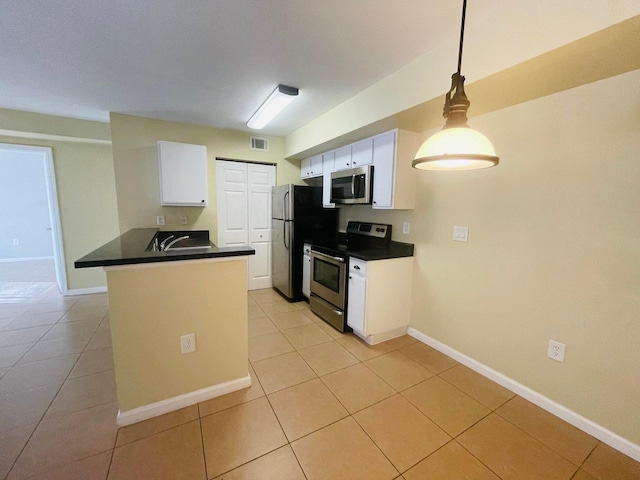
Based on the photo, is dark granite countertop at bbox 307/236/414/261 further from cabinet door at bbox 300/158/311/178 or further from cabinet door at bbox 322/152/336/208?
cabinet door at bbox 300/158/311/178

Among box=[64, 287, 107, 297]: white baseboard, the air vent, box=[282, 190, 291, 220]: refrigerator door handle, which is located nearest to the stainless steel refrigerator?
box=[282, 190, 291, 220]: refrigerator door handle

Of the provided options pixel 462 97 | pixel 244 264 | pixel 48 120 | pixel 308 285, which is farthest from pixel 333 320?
pixel 48 120

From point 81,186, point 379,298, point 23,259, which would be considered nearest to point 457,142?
point 379,298

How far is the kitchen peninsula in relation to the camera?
152cm

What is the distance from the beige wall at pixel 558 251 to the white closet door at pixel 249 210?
2.78m

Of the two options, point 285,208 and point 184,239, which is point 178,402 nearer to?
point 184,239

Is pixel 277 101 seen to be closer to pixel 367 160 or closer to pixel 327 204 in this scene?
pixel 367 160

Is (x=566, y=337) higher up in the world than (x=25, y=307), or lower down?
higher up

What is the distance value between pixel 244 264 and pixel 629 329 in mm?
2394

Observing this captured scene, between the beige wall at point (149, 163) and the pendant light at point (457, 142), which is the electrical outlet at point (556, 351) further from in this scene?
the beige wall at point (149, 163)

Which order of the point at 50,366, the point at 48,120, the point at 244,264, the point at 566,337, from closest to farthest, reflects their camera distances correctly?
1. the point at 566,337
2. the point at 244,264
3. the point at 50,366
4. the point at 48,120

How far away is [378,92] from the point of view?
226 centimetres

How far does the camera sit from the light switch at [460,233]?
2.24 m

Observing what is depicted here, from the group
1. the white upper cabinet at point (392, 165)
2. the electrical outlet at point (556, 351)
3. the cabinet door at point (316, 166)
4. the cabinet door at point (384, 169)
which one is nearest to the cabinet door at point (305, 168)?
the cabinet door at point (316, 166)
